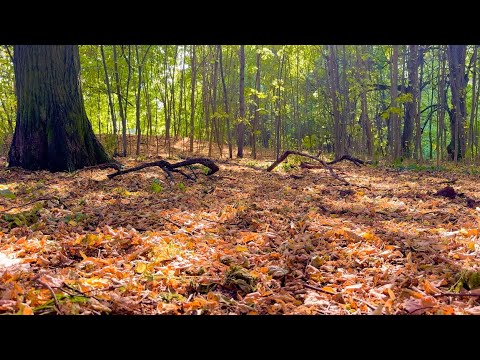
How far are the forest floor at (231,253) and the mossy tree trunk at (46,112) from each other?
1.30 metres

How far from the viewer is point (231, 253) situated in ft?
7.83

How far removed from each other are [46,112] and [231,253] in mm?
4604

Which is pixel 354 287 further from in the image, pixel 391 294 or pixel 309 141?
pixel 309 141

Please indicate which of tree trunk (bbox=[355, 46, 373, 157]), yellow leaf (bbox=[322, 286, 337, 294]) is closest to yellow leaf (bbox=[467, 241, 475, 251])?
yellow leaf (bbox=[322, 286, 337, 294])

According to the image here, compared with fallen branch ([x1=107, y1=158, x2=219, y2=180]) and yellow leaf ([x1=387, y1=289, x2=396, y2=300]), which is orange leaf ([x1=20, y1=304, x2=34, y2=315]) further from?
fallen branch ([x1=107, y1=158, x2=219, y2=180])

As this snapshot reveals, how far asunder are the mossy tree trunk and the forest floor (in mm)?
1296

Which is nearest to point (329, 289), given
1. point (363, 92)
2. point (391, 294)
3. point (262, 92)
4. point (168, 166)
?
point (391, 294)

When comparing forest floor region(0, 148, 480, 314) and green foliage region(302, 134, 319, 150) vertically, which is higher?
green foliage region(302, 134, 319, 150)

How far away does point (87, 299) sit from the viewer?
155 cm

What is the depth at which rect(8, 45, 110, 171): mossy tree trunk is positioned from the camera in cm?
551

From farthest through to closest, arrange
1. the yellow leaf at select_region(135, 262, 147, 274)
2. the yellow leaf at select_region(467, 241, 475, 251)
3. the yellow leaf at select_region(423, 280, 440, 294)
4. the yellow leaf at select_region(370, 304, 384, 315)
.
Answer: the yellow leaf at select_region(467, 241, 475, 251) → the yellow leaf at select_region(135, 262, 147, 274) → the yellow leaf at select_region(423, 280, 440, 294) → the yellow leaf at select_region(370, 304, 384, 315)

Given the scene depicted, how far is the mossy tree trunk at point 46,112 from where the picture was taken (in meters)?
5.51

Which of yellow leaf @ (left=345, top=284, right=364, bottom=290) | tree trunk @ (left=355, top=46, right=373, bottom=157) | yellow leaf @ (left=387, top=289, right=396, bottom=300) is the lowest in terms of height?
yellow leaf @ (left=345, top=284, right=364, bottom=290)

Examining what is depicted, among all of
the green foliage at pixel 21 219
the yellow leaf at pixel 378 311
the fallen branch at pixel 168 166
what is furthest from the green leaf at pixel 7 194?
the yellow leaf at pixel 378 311
